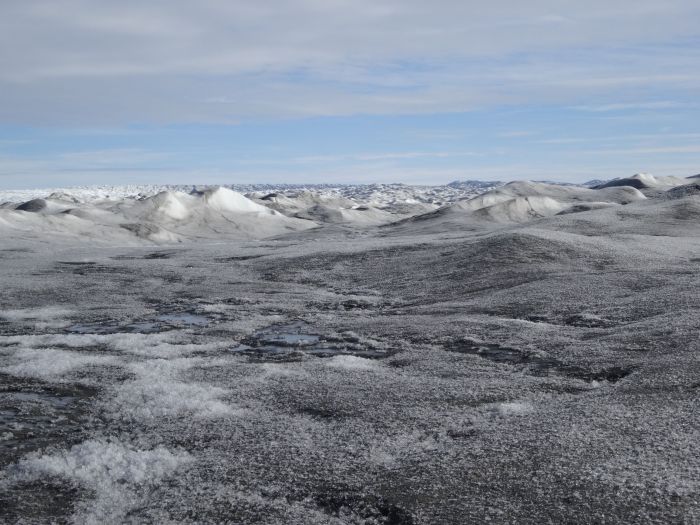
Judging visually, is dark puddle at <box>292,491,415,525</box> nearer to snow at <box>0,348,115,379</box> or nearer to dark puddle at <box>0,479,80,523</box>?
dark puddle at <box>0,479,80,523</box>

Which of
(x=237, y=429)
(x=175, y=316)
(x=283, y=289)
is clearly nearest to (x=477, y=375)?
(x=237, y=429)

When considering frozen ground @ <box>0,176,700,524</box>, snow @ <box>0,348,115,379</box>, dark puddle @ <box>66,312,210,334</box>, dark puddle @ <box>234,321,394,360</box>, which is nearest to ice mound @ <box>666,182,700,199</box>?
frozen ground @ <box>0,176,700,524</box>

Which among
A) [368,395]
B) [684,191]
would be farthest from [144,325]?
[684,191]

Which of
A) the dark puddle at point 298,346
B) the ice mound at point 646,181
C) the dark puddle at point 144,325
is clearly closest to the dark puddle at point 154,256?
the dark puddle at point 144,325

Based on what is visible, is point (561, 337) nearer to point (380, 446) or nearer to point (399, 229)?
point (380, 446)

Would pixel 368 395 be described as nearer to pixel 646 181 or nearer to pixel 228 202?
pixel 228 202
